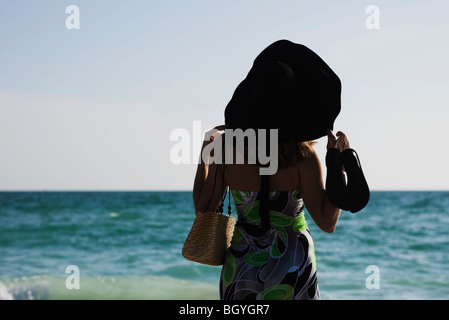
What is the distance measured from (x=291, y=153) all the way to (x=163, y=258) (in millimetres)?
10370

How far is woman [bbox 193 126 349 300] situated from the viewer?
2.25 metres

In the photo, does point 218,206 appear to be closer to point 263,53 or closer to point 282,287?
point 282,287

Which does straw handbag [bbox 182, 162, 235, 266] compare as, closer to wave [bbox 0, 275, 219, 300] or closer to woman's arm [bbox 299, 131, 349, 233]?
woman's arm [bbox 299, 131, 349, 233]

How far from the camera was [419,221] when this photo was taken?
1944 centimetres

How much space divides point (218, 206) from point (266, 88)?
1.86 ft

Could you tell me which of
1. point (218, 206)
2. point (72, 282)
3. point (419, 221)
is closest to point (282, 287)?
point (218, 206)

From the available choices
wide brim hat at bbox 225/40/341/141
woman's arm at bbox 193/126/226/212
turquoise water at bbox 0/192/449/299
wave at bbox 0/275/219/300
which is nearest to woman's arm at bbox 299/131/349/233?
wide brim hat at bbox 225/40/341/141

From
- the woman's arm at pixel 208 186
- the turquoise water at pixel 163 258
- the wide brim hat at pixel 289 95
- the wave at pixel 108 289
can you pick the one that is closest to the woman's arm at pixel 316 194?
the wide brim hat at pixel 289 95

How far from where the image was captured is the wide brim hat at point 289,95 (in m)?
2.24

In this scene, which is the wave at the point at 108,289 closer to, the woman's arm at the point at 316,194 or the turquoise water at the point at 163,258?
the turquoise water at the point at 163,258

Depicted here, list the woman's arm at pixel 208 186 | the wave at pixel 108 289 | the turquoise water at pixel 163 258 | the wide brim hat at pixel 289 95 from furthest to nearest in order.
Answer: the turquoise water at pixel 163 258
the wave at pixel 108 289
the woman's arm at pixel 208 186
the wide brim hat at pixel 289 95

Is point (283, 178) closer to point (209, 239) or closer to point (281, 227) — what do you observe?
point (281, 227)

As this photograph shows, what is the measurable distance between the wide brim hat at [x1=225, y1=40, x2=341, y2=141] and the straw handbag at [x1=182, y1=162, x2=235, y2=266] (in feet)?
1.33

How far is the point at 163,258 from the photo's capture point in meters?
12.2
